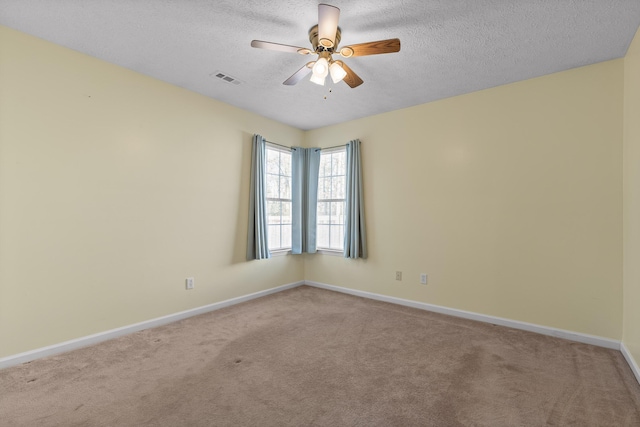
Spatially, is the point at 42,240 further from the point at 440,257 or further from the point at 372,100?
the point at 440,257

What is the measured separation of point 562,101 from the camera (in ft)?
9.18

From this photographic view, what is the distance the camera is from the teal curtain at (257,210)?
391cm

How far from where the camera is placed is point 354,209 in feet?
13.6

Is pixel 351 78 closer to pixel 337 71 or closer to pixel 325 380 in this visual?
pixel 337 71

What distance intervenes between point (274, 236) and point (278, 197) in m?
0.61

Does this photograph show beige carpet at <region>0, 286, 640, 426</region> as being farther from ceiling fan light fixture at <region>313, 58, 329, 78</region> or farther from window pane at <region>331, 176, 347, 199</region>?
ceiling fan light fixture at <region>313, 58, 329, 78</region>

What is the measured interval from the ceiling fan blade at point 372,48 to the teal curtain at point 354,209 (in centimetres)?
209

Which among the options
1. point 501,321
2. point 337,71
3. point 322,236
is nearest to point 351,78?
point 337,71

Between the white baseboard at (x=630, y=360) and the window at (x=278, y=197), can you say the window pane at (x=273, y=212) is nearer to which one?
the window at (x=278, y=197)

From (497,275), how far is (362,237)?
65.8 inches

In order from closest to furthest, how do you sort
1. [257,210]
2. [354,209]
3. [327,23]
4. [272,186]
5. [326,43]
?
[327,23]
[326,43]
[257,210]
[354,209]
[272,186]

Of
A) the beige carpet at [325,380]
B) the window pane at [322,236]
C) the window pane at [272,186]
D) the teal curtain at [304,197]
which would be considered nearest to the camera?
the beige carpet at [325,380]

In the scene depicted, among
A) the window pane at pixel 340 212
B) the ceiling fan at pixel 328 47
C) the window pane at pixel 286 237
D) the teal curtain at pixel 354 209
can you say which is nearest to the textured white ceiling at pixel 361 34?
the ceiling fan at pixel 328 47

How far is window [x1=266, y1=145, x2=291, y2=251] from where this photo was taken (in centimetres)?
436
